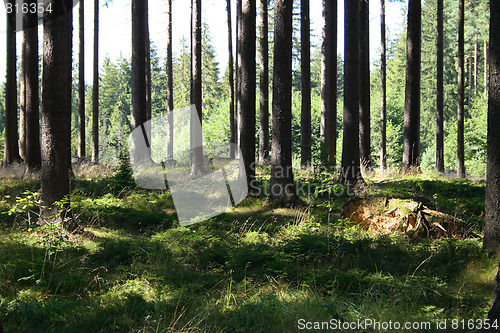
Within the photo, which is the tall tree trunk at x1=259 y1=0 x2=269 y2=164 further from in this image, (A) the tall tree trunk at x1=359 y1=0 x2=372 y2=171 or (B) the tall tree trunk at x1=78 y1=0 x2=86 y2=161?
(B) the tall tree trunk at x1=78 y1=0 x2=86 y2=161

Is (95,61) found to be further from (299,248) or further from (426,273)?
(426,273)

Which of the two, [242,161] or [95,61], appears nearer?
[242,161]

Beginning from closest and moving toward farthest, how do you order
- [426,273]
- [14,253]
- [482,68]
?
[426,273] → [14,253] → [482,68]

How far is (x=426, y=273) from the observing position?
219 inches

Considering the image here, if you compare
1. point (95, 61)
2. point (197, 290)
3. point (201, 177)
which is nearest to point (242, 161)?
point (201, 177)

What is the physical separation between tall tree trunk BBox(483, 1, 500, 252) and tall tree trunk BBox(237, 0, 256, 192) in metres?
6.25

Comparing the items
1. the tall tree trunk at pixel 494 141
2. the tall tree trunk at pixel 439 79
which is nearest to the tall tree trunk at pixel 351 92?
the tall tree trunk at pixel 494 141

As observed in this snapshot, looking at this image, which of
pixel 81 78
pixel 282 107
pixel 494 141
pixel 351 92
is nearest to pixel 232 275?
pixel 494 141

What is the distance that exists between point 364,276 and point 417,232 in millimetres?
2476

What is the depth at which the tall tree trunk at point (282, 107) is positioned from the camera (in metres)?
9.66

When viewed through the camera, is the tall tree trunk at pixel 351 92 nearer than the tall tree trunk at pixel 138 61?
Yes

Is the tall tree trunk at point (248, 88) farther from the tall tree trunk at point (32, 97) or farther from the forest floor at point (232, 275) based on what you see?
the tall tree trunk at point (32, 97)

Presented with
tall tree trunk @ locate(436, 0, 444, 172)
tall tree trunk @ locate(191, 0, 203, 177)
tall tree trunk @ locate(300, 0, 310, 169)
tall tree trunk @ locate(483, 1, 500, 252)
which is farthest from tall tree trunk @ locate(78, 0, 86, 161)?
tall tree trunk @ locate(436, 0, 444, 172)

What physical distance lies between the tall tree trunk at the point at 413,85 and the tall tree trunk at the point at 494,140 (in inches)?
313
